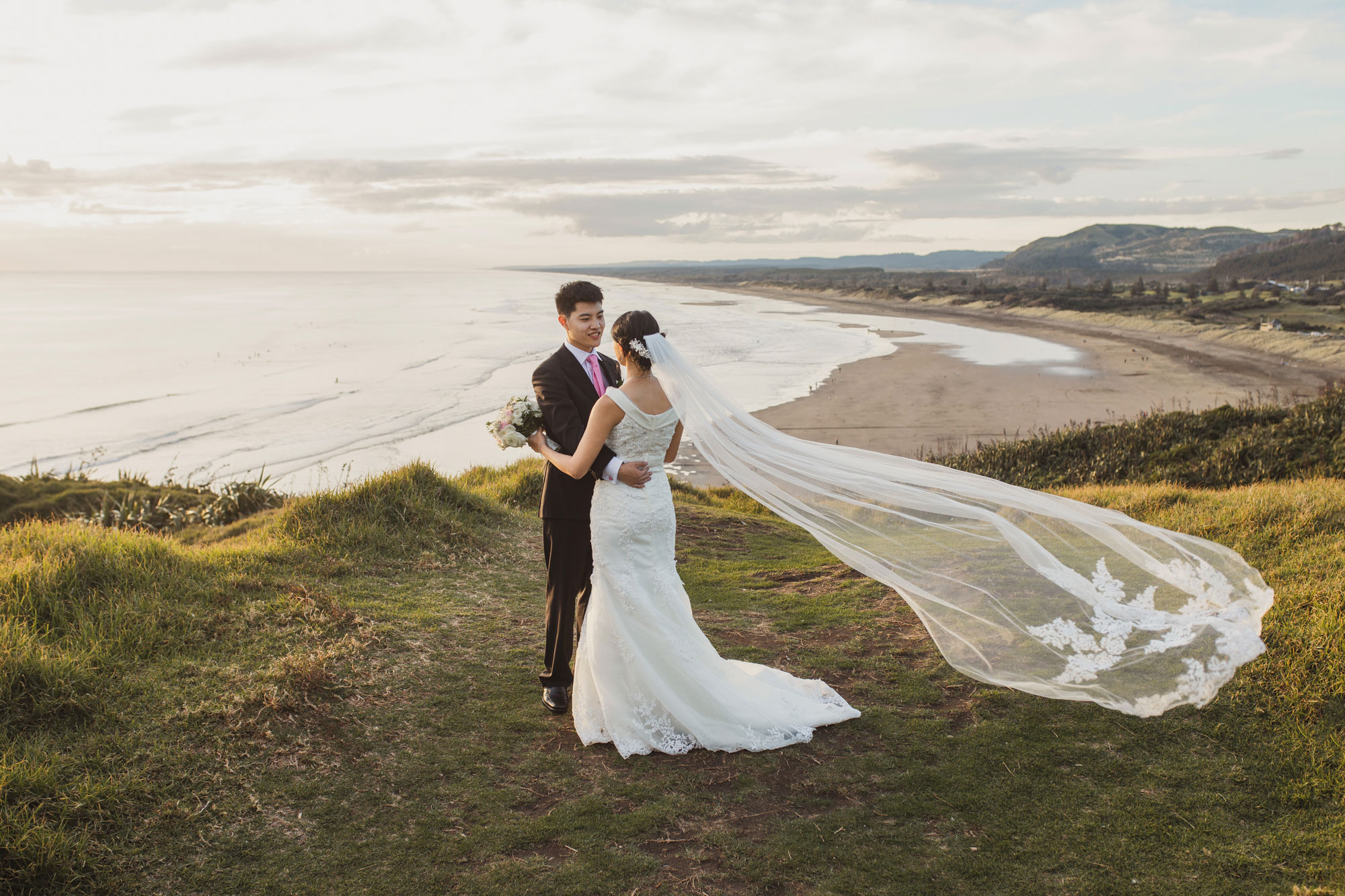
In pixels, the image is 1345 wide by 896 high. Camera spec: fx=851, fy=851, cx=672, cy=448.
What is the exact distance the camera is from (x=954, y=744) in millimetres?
5023

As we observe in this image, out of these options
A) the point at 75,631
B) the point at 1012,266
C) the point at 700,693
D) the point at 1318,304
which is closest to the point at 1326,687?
the point at 700,693

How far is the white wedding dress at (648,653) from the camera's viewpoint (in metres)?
4.96

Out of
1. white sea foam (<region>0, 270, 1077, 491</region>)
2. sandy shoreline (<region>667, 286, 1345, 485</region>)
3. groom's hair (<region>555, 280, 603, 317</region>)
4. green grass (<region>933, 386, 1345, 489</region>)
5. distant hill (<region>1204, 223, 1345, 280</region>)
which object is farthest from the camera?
distant hill (<region>1204, 223, 1345, 280</region>)

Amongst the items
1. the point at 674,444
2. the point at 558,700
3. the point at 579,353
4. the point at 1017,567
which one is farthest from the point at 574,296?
the point at 1017,567

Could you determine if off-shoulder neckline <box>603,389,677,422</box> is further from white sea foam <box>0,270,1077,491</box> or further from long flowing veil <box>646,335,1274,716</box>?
white sea foam <box>0,270,1077,491</box>

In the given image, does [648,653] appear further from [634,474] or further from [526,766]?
[634,474]

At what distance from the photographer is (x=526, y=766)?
4812mm

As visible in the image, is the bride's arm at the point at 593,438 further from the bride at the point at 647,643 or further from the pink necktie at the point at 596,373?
the pink necktie at the point at 596,373

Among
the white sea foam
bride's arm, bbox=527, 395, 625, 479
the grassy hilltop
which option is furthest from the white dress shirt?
the white sea foam

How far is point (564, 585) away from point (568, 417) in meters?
1.11

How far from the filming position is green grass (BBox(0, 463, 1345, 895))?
386cm

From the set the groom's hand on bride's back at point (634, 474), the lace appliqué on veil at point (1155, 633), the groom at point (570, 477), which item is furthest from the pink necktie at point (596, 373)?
the lace appliqué on veil at point (1155, 633)

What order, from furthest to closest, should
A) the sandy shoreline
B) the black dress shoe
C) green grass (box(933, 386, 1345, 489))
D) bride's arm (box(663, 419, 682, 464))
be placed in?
the sandy shoreline, green grass (box(933, 386, 1345, 489)), the black dress shoe, bride's arm (box(663, 419, 682, 464))

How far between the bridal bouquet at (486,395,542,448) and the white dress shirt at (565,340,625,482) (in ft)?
1.26
